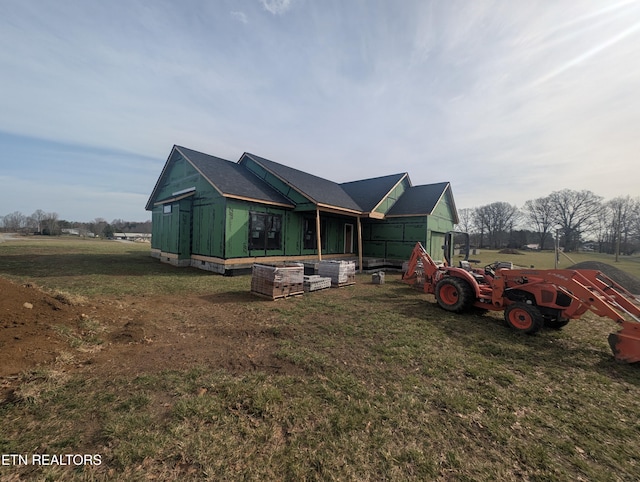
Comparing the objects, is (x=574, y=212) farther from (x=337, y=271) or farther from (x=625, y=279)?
(x=337, y=271)

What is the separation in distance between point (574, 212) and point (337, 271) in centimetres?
6641

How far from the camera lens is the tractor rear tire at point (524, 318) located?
217 inches

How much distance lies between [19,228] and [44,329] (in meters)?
76.7

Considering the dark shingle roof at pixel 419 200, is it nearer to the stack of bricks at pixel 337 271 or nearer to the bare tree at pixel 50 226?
the stack of bricks at pixel 337 271

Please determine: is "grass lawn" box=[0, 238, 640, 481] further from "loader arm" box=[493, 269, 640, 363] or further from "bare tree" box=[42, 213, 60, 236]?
"bare tree" box=[42, 213, 60, 236]

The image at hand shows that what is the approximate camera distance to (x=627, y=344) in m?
4.39

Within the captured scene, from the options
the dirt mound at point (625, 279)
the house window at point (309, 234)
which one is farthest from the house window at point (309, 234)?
the dirt mound at point (625, 279)

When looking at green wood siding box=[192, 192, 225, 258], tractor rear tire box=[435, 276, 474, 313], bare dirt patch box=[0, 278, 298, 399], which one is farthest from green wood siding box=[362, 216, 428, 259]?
bare dirt patch box=[0, 278, 298, 399]

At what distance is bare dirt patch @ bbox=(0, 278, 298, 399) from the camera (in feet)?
11.8

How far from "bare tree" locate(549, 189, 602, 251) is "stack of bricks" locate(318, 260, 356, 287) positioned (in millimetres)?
63791

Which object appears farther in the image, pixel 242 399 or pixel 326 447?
pixel 242 399

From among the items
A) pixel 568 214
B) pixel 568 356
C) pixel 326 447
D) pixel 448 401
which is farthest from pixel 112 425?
pixel 568 214

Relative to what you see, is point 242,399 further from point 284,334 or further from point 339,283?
point 339,283

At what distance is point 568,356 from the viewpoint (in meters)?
4.70
